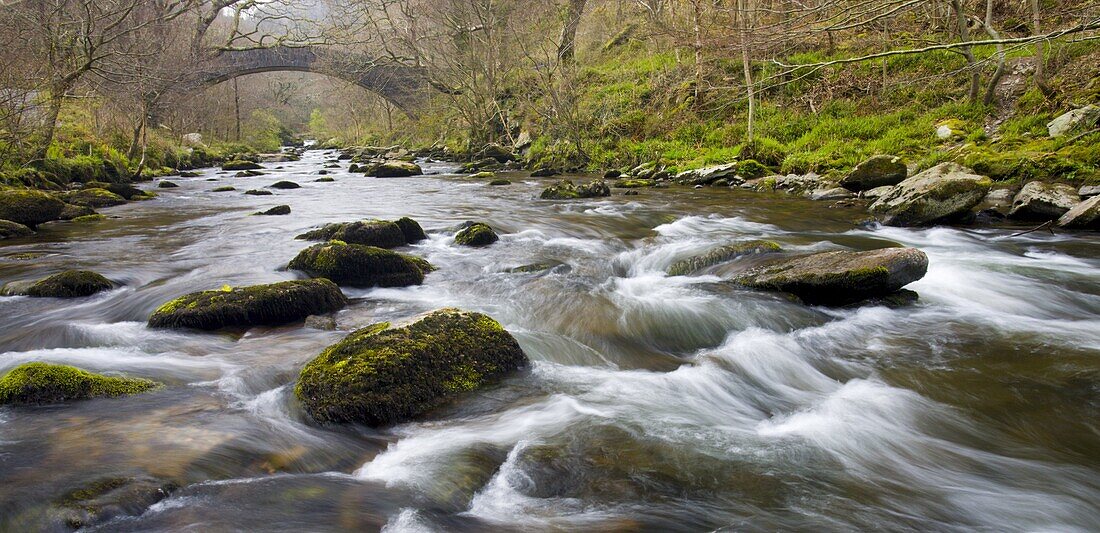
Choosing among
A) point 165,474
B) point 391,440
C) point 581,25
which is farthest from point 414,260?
point 581,25

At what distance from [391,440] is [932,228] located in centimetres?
1025

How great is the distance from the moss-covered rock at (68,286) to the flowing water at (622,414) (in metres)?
0.17

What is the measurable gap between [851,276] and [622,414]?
11.1 ft

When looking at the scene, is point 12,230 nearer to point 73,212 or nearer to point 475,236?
point 73,212

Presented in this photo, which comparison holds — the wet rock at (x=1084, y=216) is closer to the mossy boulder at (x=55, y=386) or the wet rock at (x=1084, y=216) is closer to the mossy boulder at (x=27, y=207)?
the mossy boulder at (x=55, y=386)

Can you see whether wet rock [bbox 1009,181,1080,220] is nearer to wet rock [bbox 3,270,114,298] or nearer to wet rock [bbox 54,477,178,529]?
wet rock [bbox 54,477,178,529]

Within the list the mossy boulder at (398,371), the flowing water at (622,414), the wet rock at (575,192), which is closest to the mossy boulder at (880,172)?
the flowing water at (622,414)

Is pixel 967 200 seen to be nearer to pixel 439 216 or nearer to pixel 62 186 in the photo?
pixel 439 216

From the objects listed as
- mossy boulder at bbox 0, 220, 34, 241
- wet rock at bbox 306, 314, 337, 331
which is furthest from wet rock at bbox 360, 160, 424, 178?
wet rock at bbox 306, 314, 337, 331

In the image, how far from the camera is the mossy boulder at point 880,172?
42.6 ft

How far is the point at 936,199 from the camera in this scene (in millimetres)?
10344

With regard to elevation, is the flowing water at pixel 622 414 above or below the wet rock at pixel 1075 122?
below

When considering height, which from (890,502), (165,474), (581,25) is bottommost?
(890,502)

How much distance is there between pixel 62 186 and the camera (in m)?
16.6
